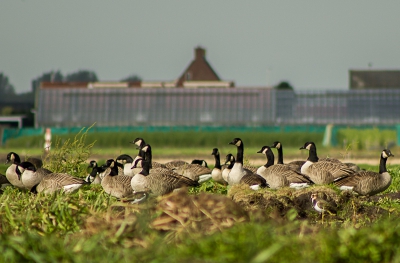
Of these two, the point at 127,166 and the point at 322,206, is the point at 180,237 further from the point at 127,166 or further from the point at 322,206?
the point at 127,166

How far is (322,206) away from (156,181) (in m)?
3.78

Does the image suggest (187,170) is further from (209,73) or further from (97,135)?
(209,73)

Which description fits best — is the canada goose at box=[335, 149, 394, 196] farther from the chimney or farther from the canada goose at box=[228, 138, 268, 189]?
the chimney

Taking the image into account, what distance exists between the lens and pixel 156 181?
51.6ft

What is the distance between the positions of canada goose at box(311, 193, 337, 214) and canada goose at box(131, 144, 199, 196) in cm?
343

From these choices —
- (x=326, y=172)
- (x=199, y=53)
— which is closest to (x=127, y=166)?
(x=326, y=172)

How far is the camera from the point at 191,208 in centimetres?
802

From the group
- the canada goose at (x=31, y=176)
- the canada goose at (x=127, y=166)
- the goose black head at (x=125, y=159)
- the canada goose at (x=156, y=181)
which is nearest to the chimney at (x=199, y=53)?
the canada goose at (x=127, y=166)

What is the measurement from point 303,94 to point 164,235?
3045 inches

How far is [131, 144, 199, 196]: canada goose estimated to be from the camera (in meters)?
15.4

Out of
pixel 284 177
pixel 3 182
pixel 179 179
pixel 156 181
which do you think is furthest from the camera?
pixel 3 182

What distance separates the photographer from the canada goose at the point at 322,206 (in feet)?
45.1

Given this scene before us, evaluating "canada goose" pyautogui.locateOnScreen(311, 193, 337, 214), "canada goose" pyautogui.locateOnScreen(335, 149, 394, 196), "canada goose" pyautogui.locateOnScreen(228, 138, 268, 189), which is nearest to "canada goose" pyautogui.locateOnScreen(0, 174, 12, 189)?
"canada goose" pyautogui.locateOnScreen(228, 138, 268, 189)

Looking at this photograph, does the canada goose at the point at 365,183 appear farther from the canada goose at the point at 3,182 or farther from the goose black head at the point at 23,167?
the canada goose at the point at 3,182
